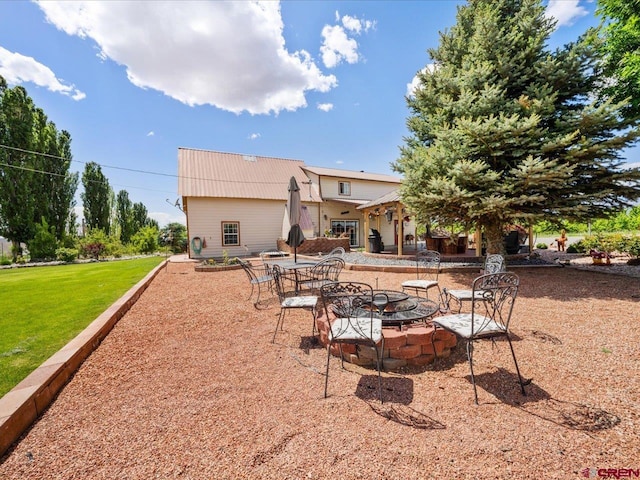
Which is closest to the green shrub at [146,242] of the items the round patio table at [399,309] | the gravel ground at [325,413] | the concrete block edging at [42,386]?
the concrete block edging at [42,386]

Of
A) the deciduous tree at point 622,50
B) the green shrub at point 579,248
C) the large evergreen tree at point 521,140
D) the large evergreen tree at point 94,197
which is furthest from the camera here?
the large evergreen tree at point 94,197

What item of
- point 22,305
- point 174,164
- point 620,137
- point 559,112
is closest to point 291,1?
point 559,112

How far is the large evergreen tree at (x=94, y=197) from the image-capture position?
2444 cm

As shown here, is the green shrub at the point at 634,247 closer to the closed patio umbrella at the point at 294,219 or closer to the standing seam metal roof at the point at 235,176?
the closed patio umbrella at the point at 294,219

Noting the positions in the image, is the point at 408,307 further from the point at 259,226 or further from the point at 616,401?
the point at 259,226

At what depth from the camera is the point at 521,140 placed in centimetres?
648

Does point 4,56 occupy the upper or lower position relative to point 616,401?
upper

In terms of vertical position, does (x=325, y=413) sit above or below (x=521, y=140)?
below

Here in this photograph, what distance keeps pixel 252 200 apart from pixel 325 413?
15221 mm

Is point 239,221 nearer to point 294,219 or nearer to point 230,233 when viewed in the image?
point 230,233

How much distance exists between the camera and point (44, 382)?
238cm

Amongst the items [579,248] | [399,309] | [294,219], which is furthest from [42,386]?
[579,248]

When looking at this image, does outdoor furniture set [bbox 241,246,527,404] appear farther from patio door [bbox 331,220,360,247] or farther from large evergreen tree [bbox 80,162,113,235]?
large evergreen tree [bbox 80,162,113,235]

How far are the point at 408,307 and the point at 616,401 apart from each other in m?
1.95
